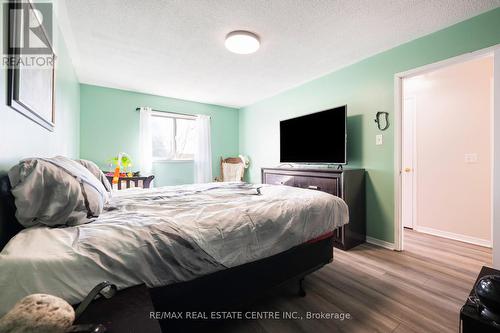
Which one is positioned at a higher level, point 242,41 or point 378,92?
point 242,41

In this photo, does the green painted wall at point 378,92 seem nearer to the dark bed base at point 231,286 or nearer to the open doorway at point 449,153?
the open doorway at point 449,153

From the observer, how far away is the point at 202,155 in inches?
178

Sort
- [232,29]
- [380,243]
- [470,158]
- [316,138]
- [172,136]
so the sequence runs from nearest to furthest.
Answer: [232,29] < [380,243] < [470,158] < [316,138] < [172,136]

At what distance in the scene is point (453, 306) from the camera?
1.49 m

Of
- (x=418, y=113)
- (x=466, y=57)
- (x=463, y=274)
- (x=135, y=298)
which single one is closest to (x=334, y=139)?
(x=466, y=57)

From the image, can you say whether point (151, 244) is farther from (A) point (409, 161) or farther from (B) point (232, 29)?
(A) point (409, 161)

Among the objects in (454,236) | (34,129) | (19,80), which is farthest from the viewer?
(454,236)

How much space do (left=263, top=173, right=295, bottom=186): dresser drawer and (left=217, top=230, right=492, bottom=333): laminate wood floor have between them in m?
1.08

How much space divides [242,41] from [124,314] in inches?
93.3

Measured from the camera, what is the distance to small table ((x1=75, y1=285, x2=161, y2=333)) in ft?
1.82

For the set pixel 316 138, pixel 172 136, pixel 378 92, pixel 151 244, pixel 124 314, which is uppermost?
pixel 378 92

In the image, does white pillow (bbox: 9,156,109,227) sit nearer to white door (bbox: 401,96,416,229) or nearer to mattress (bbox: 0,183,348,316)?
Result: mattress (bbox: 0,183,348,316)

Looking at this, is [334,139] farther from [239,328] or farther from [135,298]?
[135,298]

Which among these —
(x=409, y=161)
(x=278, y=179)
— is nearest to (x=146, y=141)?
(x=278, y=179)
